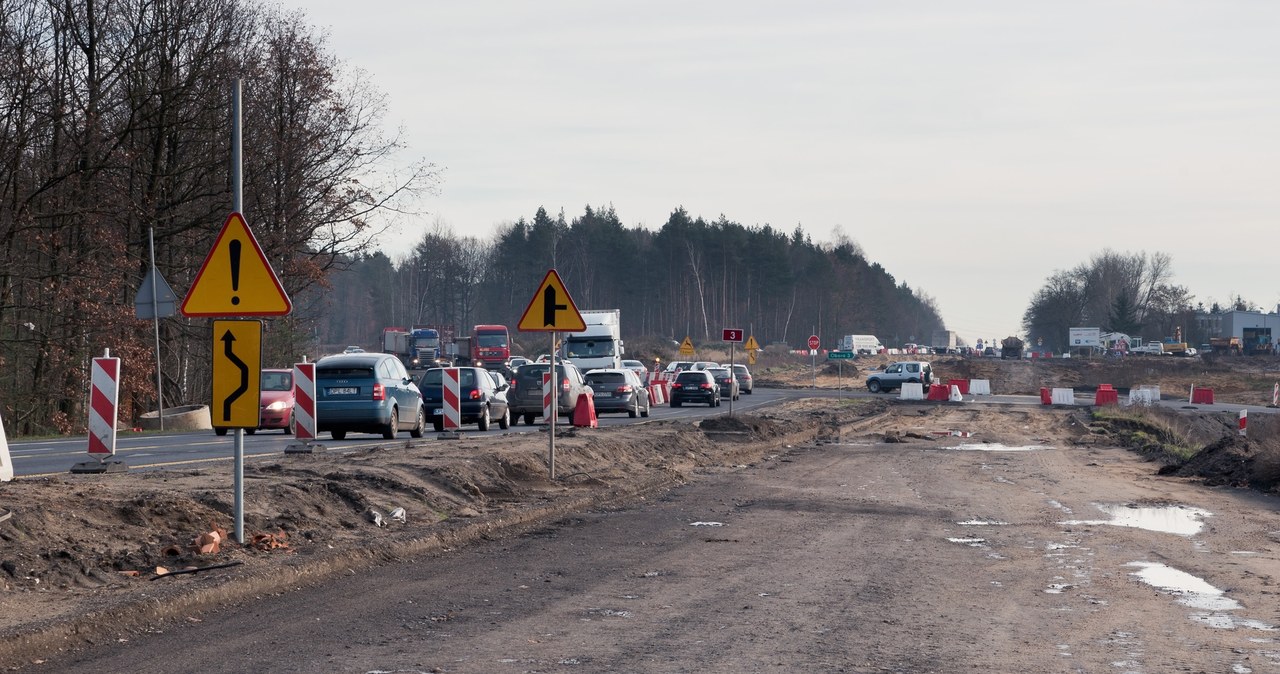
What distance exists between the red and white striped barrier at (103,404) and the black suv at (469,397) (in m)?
15.8

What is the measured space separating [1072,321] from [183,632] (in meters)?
183

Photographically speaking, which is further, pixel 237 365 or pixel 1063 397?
pixel 1063 397

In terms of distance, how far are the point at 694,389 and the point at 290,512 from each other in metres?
43.8

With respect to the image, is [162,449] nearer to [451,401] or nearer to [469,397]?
[451,401]

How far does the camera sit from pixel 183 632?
313 inches

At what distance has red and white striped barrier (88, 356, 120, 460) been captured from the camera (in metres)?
15.4

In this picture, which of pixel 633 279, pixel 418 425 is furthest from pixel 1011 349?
pixel 418 425

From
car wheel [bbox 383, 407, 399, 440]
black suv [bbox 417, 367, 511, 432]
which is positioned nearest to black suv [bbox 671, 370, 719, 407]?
black suv [bbox 417, 367, 511, 432]

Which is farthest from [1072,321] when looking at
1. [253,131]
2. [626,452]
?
[626,452]

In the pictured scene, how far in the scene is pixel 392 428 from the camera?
26.3 m

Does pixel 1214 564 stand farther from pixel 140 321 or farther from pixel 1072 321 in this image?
pixel 1072 321

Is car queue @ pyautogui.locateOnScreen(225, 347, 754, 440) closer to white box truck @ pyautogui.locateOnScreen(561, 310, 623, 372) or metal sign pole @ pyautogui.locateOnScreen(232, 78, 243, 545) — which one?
metal sign pole @ pyautogui.locateOnScreen(232, 78, 243, 545)

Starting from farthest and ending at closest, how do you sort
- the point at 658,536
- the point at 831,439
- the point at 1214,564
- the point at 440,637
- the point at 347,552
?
1. the point at 831,439
2. the point at 658,536
3. the point at 1214,564
4. the point at 347,552
5. the point at 440,637

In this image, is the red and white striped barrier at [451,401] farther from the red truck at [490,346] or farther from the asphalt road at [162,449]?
the red truck at [490,346]
